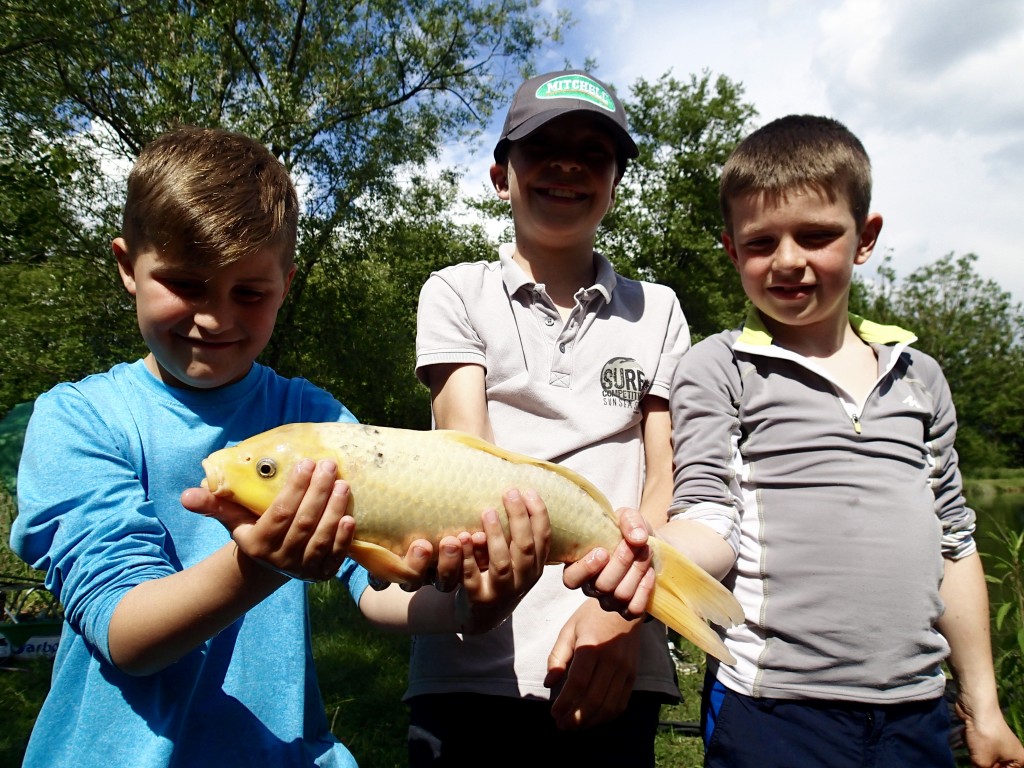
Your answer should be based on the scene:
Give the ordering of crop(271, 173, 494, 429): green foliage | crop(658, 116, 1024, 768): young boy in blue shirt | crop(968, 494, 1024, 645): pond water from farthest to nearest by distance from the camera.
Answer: crop(271, 173, 494, 429): green foliage
crop(968, 494, 1024, 645): pond water
crop(658, 116, 1024, 768): young boy in blue shirt

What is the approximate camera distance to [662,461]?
153 centimetres

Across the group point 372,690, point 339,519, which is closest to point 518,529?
point 339,519

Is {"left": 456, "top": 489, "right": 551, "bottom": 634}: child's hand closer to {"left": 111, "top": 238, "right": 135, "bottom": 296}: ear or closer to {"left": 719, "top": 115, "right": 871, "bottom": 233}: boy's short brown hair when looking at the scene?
{"left": 111, "top": 238, "right": 135, "bottom": 296}: ear

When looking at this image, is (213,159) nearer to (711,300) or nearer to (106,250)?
(106,250)

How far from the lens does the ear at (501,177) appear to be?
1774 millimetres

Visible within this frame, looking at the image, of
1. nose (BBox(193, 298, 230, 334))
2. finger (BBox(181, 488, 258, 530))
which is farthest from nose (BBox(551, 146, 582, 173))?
finger (BBox(181, 488, 258, 530))

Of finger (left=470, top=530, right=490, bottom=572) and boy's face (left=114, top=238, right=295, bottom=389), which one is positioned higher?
boy's face (left=114, top=238, right=295, bottom=389)

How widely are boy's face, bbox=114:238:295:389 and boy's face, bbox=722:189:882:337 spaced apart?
102cm

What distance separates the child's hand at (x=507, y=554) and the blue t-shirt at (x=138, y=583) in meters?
0.36

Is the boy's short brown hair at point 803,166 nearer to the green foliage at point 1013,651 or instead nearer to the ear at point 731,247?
the ear at point 731,247

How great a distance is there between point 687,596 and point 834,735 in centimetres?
43

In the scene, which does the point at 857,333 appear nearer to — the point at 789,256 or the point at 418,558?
the point at 789,256

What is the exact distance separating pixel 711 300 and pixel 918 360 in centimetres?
1589

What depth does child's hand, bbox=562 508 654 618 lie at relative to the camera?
118 cm
